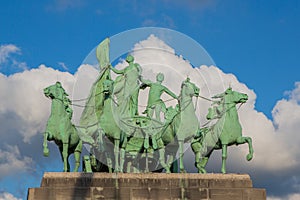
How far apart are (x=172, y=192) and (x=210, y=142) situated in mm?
3758

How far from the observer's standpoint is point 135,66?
39938 millimetres

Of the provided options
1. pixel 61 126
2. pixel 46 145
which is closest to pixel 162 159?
pixel 61 126

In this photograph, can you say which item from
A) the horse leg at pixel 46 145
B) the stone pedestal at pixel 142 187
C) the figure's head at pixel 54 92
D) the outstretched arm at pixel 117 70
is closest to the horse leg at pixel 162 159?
the stone pedestal at pixel 142 187

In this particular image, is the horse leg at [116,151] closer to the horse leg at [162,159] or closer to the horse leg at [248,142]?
the horse leg at [162,159]

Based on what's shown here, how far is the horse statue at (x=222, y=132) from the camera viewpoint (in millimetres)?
38062

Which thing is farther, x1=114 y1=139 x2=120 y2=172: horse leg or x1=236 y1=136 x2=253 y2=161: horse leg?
x1=236 y1=136 x2=253 y2=161: horse leg

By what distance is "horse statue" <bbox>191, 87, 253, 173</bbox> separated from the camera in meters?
38.1

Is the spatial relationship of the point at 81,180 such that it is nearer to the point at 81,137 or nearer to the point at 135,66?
the point at 81,137

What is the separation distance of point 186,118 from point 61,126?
562 cm

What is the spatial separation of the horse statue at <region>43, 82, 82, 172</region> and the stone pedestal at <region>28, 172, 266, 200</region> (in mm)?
1757

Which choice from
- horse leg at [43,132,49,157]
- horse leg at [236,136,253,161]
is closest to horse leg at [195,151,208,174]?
horse leg at [236,136,253,161]

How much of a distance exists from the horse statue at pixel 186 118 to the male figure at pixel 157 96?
81.0 inches

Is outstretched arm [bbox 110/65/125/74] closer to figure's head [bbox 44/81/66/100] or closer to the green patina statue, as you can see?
the green patina statue

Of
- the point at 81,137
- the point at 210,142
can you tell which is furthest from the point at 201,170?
the point at 81,137
